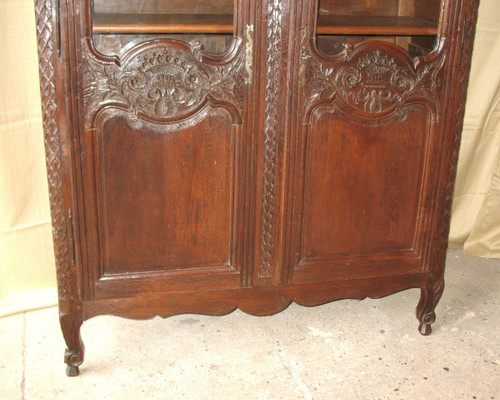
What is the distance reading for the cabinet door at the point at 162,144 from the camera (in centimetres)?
185

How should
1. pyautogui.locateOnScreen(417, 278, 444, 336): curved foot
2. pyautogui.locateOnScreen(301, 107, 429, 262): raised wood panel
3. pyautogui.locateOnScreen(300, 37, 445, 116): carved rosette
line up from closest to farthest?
1. pyautogui.locateOnScreen(300, 37, 445, 116): carved rosette
2. pyautogui.locateOnScreen(301, 107, 429, 262): raised wood panel
3. pyautogui.locateOnScreen(417, 278, 444, 336): curved foot

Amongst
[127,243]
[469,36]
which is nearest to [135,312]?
[127,243]

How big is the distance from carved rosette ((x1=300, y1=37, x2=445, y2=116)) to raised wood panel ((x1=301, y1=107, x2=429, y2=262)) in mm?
55

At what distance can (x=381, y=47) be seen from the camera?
2002 mm

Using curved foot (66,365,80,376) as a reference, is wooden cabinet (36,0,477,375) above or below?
above

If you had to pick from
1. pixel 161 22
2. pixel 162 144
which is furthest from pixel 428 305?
pixel 161 22

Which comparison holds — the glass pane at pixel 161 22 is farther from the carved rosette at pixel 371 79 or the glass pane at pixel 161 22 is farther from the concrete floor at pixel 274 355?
the concrete floor at pixel 274 355

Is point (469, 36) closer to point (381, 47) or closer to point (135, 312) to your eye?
point (381, 47)

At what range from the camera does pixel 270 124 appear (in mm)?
2004

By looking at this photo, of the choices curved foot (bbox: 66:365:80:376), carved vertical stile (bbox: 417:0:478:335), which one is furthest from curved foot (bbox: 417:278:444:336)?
curved foot (bbox: 66:365:80:376)

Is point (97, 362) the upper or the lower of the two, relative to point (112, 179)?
lower

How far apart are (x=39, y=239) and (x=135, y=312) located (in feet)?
2.32

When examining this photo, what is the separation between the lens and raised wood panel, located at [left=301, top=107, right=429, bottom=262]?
2.08m

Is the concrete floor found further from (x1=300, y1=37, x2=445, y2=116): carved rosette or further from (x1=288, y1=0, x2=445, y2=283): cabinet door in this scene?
(x1=300, y1=37, x2=445, y2=116): carved rosette
